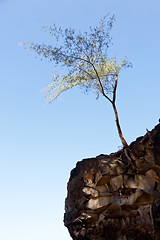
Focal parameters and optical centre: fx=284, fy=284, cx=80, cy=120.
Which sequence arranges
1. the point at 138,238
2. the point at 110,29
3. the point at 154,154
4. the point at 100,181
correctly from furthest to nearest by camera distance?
the point at 110,29
the point at 100,181
the point at 154,154
the point at 138,238

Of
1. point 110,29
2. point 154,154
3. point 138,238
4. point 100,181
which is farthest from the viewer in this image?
point 110,29

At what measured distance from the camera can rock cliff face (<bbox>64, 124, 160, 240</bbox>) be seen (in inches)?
353

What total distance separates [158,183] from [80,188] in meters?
3.07

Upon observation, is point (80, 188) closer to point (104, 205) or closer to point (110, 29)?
point (104, 205)

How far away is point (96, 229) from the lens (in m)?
9.82

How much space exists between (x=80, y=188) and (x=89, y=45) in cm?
634

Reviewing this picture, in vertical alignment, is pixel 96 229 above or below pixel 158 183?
below

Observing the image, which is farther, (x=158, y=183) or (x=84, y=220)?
(x=84, y=220)

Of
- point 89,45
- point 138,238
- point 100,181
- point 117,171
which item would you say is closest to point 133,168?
point 117,171

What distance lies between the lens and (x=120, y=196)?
9.77 metres

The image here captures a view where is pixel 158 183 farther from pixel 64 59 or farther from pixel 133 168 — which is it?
pixel 64 59

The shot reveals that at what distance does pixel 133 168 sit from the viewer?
9867mm

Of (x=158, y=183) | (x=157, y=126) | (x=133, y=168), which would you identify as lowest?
(x=158, y=183)

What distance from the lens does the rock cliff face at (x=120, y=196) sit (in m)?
8.97
